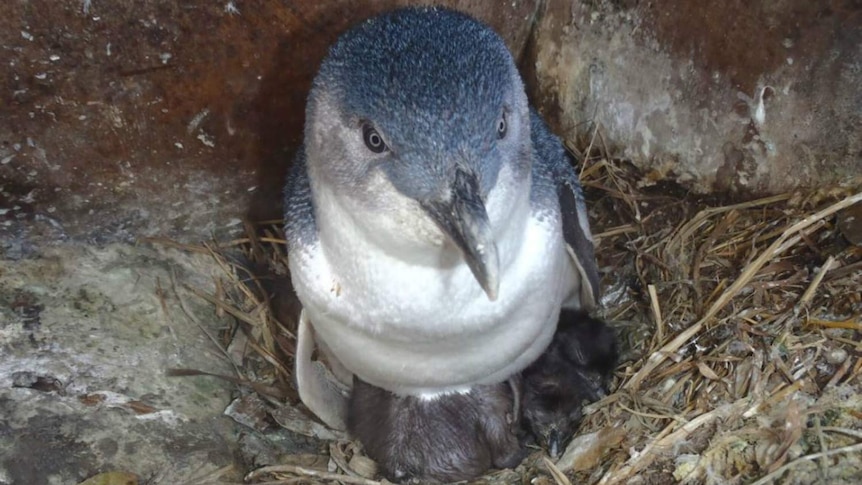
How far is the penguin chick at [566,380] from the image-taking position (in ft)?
9.59

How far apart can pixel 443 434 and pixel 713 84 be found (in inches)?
58.6

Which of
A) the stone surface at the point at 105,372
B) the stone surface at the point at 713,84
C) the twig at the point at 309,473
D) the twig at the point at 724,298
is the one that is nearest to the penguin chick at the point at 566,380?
the twig at the point at 724,298

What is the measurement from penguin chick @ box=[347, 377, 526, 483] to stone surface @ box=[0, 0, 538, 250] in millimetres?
1027

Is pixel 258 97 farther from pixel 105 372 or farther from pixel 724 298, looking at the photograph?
pixel 724 298

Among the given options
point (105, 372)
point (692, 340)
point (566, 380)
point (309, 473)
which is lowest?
point (309, 473)

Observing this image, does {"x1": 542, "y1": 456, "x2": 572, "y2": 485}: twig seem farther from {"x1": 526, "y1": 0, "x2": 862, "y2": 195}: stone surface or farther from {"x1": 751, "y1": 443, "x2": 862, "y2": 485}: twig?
{"x1": 526, "y1": 0, "x2": 862, "y2": 195}: stone surface

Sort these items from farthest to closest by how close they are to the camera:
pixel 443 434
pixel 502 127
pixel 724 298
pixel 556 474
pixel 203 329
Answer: pixel 203 329 < pixel 443 434 < pixel 724 298 < pixel 556 474 < pixel 502 127

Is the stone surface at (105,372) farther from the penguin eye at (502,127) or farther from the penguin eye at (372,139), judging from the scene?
the penguin eye at (502,127)

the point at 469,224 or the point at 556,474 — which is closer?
the point at 469,224

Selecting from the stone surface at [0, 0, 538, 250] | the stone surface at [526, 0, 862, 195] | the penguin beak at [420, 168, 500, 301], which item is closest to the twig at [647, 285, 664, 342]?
the stone surface at [526, 0, 862, 195]

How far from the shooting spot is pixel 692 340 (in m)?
2.78

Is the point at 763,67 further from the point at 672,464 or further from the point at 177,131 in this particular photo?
the point at 177,131

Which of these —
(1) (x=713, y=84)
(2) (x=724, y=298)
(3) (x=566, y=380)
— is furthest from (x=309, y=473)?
(1) (x=713, y=84)

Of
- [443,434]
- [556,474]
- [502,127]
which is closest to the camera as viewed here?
[502,127]
